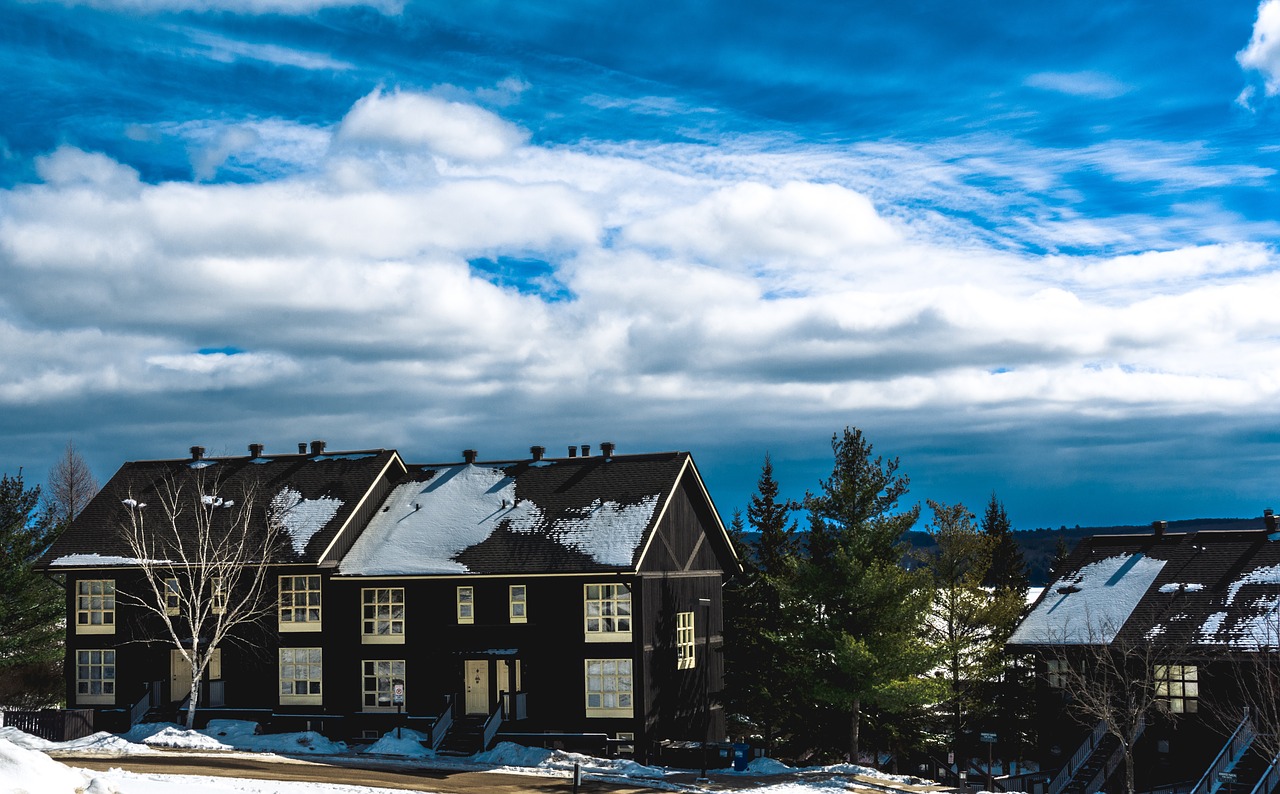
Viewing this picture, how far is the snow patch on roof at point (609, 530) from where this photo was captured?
4391cm

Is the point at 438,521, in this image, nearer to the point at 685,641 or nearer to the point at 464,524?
the point at 464,524

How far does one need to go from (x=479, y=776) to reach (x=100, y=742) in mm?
13639

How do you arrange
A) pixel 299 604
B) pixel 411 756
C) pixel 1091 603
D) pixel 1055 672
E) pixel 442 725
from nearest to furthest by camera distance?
pixel 411 756 → pixel 442 725 → pixel 1055 672 → pixel 1091 603 → pixel 299 604

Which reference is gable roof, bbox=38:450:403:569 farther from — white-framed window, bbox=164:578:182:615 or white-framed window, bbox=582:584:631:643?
white-framed window, bbox=582:584:631:643

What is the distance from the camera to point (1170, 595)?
4538 centimetres

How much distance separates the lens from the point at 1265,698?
131 feet

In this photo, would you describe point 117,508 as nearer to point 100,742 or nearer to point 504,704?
point 100,742

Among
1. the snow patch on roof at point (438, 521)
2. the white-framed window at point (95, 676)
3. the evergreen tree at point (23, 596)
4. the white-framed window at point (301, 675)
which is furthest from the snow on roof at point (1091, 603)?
the evergreen tree at point (23, 596)

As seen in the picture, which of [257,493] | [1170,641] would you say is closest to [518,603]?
[257,493]

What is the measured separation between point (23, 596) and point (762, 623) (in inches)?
1281

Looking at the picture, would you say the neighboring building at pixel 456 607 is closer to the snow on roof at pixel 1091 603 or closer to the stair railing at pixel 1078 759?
the snow on roof at pixel 1091 603

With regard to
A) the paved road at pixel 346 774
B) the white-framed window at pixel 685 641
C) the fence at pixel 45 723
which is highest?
the white-framed window at pixel 685 641

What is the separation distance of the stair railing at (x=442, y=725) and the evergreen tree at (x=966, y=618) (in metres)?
17.3

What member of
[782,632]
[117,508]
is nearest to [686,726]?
[782,632]
